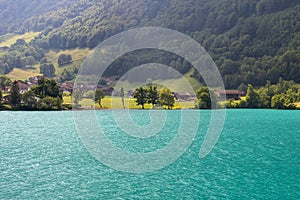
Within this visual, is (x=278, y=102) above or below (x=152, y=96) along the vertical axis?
below

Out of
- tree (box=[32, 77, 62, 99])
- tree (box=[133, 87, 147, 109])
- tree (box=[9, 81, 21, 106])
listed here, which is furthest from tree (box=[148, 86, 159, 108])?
tree (box=[9, 81, 21, 106])

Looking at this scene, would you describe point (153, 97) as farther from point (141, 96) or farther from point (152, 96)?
point (141, 96)

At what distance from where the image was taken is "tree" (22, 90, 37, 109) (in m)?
134

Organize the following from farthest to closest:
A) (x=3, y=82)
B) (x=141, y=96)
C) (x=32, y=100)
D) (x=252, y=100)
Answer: (x=252, y=100)
(x=3, y=82)
(x=141, y=96)
(x=32, y=100)

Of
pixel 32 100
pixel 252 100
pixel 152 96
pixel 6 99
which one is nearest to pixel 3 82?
pixel 6 99

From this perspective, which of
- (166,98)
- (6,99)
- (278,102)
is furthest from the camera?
(278,102)

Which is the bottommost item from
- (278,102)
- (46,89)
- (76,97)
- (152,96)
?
(278,102)

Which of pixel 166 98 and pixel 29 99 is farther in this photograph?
pixel 166 98

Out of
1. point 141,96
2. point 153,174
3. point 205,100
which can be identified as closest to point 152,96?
point 141,96

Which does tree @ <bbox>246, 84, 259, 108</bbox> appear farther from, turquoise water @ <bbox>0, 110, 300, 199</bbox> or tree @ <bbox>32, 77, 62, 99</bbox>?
turquoise water @ <bbox>0, 110, 300, 199</bbox>

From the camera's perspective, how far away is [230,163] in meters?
Answer: 41.3

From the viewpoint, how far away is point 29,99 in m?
134

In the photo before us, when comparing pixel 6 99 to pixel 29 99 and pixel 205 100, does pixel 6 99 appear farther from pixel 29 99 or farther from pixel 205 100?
pixel 205 100

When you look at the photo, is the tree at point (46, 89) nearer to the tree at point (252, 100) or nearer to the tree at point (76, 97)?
the tree at point (76, 97)
